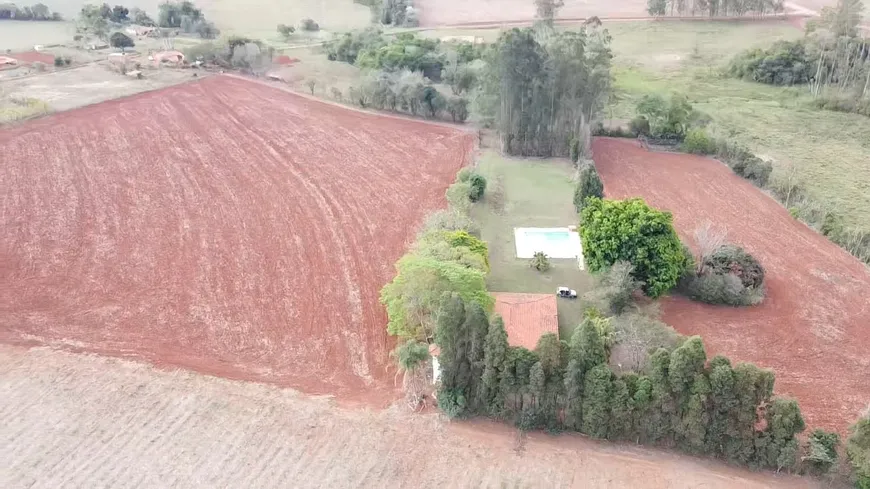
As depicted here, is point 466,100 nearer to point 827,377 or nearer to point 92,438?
point 827,377

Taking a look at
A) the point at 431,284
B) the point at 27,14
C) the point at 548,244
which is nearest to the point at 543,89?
the point at 548,244

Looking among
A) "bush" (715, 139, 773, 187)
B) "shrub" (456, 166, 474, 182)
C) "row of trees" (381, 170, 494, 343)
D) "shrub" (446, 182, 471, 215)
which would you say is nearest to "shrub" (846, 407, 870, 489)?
"row of trees" (381, 170, 494, 343)

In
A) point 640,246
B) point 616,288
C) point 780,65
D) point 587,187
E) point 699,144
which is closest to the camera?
point 616,288

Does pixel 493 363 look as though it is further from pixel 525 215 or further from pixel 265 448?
pixel 525 215

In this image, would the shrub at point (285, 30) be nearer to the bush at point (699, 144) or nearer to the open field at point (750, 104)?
the open field at point (750, 104)

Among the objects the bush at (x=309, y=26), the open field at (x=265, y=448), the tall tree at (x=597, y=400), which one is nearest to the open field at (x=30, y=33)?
the bush at (x=309, y=26)

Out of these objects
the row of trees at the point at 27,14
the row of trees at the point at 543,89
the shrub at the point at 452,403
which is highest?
the row of trees at the point at 27,14

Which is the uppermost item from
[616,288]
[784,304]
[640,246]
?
[640,246]
